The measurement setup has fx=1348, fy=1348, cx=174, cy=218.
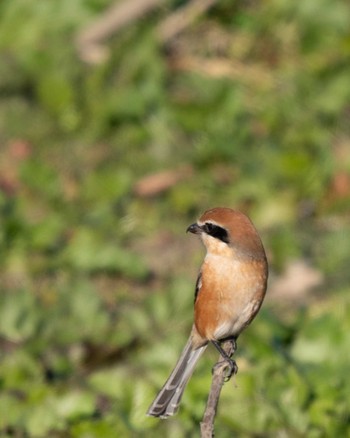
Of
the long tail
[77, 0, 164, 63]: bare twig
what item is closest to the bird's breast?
the long tail

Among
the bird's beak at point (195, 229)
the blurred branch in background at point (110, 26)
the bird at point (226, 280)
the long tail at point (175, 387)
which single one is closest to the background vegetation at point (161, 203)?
the blurred branch in background at point (110, 26)

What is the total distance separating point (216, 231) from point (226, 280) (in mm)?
238

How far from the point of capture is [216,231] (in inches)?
229

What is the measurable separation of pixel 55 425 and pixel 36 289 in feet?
7.30

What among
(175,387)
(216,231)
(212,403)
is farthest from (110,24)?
(212,403)

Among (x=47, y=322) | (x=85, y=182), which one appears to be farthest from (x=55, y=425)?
(x=85, y=182)

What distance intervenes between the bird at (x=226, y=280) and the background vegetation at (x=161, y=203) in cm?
77

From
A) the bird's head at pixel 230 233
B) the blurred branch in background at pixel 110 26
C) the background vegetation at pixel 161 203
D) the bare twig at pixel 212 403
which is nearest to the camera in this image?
the bare twig at pixel 212 403

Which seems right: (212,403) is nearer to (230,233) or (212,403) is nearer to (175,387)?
(230,233)

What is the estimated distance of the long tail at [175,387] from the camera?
6.09m

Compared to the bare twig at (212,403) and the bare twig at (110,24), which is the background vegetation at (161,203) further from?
the bare twig at (212,403)

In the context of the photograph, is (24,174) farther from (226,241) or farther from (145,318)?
(226,241)

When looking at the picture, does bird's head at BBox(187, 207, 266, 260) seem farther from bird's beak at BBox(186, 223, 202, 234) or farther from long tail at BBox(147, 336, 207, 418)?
long tail at BBox(147, 336, 207, 418)

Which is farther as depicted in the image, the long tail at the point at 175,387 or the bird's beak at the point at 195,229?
the long tail at the point at 175,387
